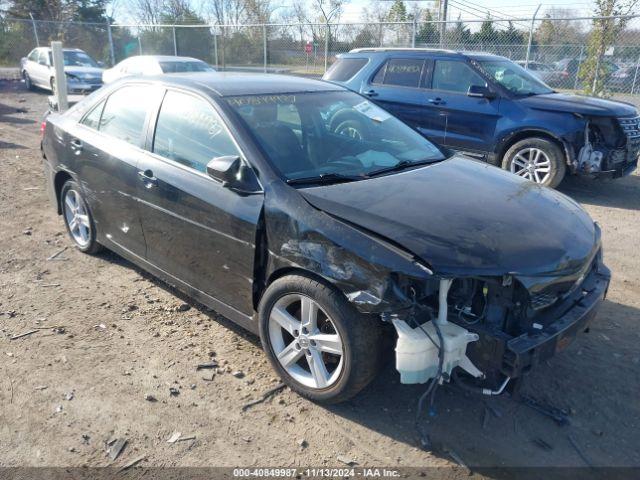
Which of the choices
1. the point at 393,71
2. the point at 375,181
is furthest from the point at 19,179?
the point at 375,181

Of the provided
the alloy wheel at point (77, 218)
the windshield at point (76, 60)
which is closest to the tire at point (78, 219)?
the alloy wheel at point (77, 218)

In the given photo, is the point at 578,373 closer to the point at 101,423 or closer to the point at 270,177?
the point at 270,177

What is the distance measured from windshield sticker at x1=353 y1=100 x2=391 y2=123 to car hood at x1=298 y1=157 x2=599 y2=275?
2.73 ft

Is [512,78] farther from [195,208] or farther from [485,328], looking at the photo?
[485,328]

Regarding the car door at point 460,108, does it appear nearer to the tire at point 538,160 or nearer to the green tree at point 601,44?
the tire at point 538,160

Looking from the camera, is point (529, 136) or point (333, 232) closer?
point (333, 232)

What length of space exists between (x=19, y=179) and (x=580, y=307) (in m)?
7.77

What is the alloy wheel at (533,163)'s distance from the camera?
289 inches

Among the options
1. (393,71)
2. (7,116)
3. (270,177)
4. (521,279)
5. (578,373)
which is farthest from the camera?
(7,116)

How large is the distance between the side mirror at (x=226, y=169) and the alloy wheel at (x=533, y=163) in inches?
Result: 210

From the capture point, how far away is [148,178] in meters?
3.84

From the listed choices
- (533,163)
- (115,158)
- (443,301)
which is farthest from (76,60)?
(443,301)

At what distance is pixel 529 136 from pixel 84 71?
14828mm

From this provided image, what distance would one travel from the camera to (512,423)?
2988 millimetres
